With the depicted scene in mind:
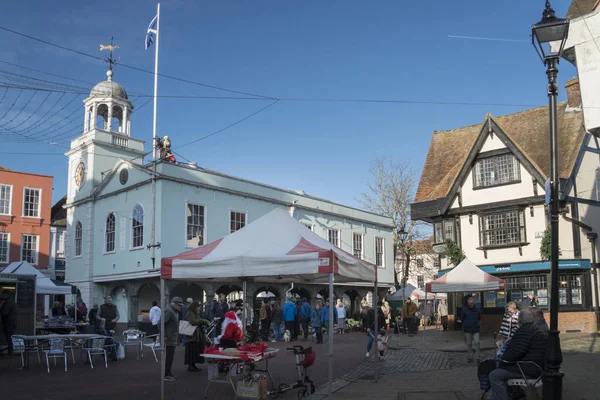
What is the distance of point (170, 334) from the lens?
1238cm

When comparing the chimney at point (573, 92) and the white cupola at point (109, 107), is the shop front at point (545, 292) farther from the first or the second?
the white cupola at point (109, 107)

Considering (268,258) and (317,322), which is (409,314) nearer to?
(317,322)

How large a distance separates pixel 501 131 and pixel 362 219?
15.9 m

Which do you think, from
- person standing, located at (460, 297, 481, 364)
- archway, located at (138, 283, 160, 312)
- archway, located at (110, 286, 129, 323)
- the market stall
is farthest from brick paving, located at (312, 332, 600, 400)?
archway, located at (138, 283, 160, 312)

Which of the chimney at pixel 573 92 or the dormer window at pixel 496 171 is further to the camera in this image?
the chimney at pixel 573 92

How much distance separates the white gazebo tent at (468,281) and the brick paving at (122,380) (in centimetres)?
460

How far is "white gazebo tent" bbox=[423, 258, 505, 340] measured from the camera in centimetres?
1933

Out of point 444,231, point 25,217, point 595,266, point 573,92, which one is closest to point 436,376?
point 595,266

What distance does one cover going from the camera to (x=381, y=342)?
15.9m

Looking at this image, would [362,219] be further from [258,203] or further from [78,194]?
[78,194]

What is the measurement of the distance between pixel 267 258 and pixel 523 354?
425 centimetres

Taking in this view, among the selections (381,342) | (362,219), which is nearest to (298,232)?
(381,342)

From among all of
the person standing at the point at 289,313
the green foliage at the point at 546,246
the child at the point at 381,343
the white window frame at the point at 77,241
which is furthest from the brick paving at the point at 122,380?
the white window frame at the point at 77,241

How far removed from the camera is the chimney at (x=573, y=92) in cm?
2536
